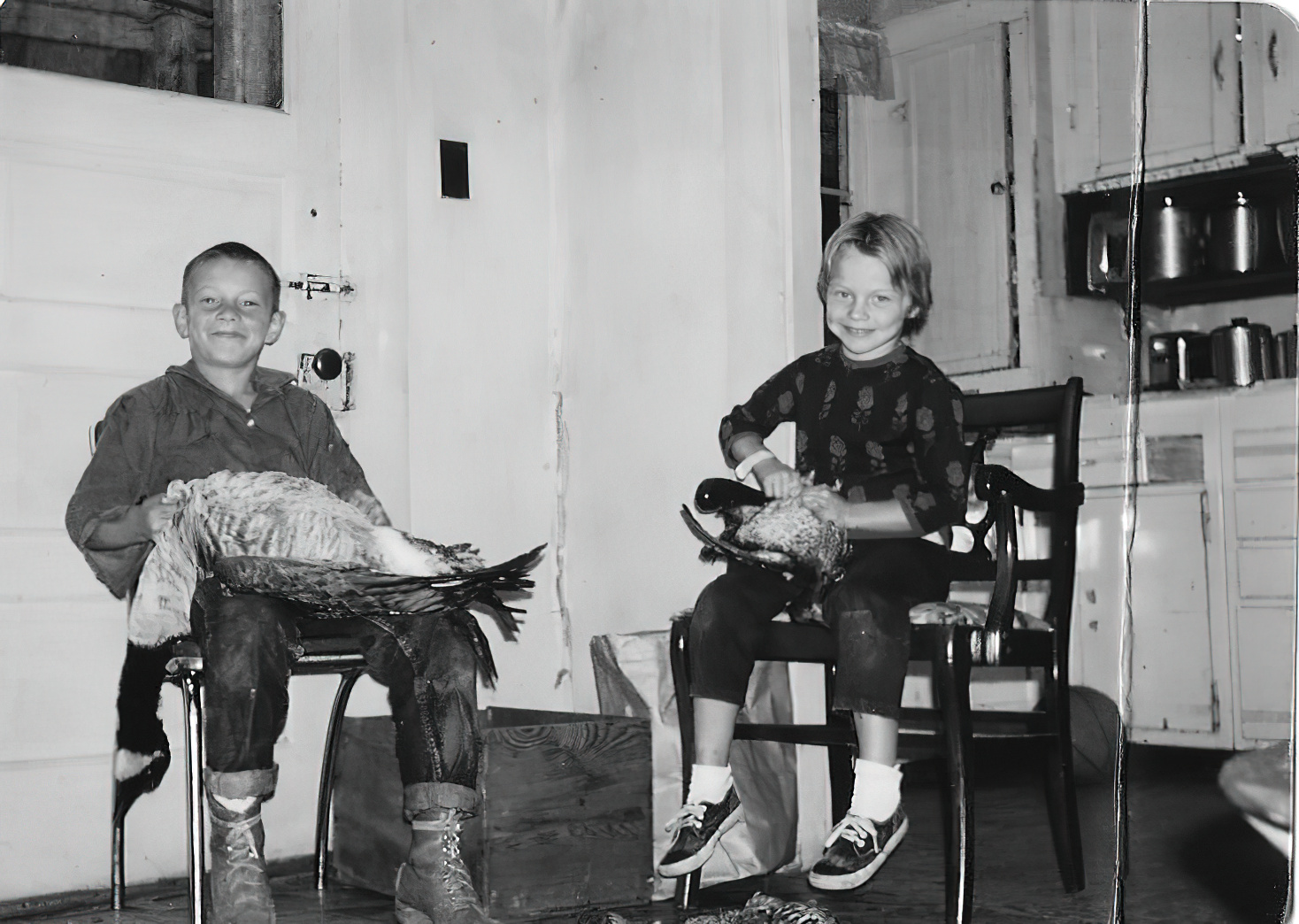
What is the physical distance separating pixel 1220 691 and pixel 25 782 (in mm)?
1850

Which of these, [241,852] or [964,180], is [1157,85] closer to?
[964,180]

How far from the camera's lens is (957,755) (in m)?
1.77

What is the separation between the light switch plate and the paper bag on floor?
2.24 ft

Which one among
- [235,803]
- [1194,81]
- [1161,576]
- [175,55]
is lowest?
[235,803]

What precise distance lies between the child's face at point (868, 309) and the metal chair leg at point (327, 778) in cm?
101

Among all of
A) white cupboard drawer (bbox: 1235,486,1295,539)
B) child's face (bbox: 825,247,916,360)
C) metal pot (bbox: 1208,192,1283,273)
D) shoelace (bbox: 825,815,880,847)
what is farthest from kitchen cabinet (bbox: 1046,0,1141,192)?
shoelace (bbox: 825,815,880,847)

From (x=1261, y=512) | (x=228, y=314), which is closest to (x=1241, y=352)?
(x=1261, y=512)

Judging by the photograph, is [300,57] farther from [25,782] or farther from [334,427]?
[25,782]

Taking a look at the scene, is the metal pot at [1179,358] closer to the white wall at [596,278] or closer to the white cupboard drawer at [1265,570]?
the white cupboard drawer at [1265,570]

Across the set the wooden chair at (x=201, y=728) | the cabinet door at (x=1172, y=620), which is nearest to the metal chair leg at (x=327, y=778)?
the wooden chair at (x=201, y=728)

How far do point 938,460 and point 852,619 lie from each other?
319 mm

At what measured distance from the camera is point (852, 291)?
2141 mm

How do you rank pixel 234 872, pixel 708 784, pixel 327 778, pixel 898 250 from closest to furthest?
pixel 234 872 < pixel 708 784 < pixel 898 250 < pixel 327 778

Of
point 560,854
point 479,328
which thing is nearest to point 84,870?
point 560,854
